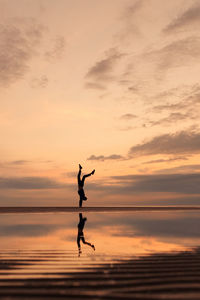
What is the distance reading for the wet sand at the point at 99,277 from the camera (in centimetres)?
397

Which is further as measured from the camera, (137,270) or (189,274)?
(137,270)

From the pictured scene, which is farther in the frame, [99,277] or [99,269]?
[99,269]

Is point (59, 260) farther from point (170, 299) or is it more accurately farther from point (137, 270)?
point (170, 299)

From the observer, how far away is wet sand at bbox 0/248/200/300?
3967 millimetres

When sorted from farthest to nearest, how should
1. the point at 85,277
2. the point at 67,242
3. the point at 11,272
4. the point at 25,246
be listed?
the point at 67,242 → the point at 25,246 → the point at 11,272 → the point at 85,277

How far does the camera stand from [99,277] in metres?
4.79

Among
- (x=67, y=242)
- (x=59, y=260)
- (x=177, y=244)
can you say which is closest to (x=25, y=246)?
(x=67, y=242)

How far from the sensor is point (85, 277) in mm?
4785

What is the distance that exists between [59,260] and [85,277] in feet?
4.94

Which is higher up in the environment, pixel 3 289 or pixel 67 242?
pixel 67 242

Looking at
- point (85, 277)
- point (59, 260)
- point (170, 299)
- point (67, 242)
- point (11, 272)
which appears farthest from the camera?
point (67, 242)

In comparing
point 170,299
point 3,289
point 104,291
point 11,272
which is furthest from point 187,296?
point 11,272

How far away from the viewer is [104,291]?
406 centimetres

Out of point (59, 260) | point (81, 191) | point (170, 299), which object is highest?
point (81, 191)
